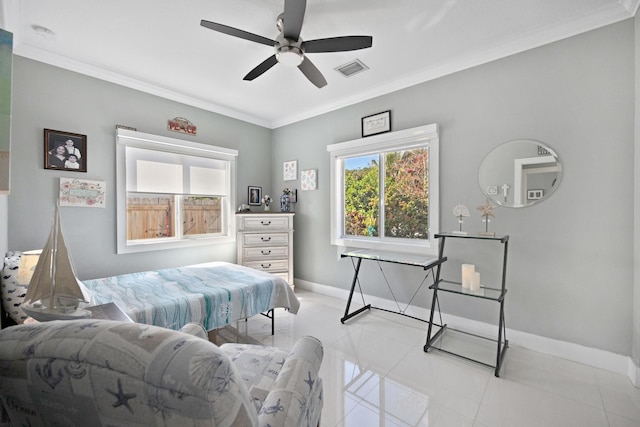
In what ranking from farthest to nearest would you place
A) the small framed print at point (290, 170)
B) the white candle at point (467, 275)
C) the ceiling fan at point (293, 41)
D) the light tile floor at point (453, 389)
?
1. the small framed print at point (290, 170)
2. the white candle at point (467, 275)
3. the ceiling fan at point (293, 41)
4. the light tile floor at point (453, 389)

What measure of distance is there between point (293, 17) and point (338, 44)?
1.27ft

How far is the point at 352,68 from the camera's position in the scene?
2914 mm

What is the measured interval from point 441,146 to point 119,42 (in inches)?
129

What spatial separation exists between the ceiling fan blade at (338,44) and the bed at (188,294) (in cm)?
207

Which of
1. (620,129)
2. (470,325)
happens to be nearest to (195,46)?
(620,129)

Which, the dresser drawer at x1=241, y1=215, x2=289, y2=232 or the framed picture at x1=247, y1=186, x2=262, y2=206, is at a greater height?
the framed picture at x1=247, y1=186, x2=262, y2=206

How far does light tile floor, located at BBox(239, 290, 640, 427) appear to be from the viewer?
1.65 meters

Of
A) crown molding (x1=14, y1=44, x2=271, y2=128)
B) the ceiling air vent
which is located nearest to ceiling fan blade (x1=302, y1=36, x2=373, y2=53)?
the ceiling air vent

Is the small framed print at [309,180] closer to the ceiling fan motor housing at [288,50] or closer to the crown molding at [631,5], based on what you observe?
the ceiling fan motor housing at [288,50]

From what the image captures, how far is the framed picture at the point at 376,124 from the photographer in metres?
3.29

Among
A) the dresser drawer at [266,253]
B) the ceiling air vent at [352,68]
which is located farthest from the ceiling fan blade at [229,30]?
the dresser drawer at [266,253]

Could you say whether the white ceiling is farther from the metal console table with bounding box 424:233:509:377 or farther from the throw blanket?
the throw blanket

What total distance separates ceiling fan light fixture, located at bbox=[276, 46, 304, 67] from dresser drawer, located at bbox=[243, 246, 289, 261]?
8.03ft

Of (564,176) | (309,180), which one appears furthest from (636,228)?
(309,180)
